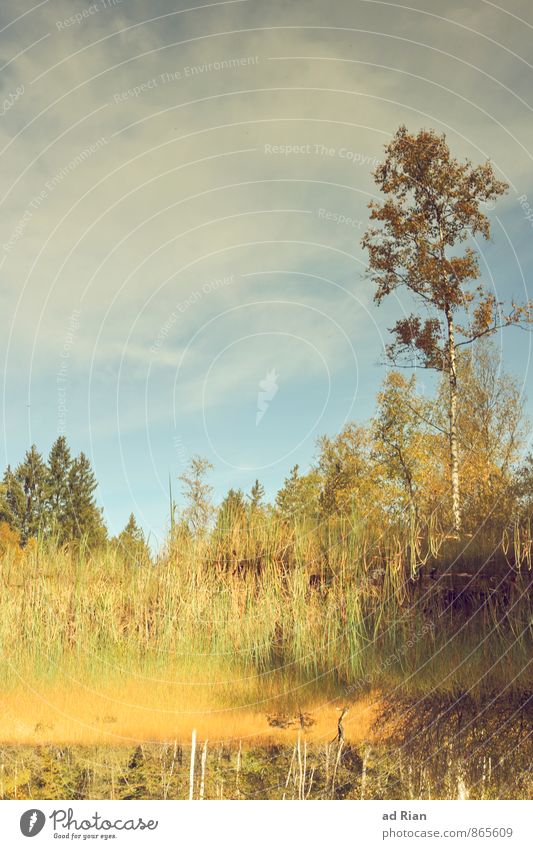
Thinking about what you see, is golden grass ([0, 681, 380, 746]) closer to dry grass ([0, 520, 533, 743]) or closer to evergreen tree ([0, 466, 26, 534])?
dry grass ([0, 520, 533, 743])

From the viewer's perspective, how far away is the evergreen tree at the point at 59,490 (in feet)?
20.1

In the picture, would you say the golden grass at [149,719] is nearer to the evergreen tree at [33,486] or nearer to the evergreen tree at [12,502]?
the evergreen tree at [33,486]

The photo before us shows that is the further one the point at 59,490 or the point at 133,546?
the point at 59,490

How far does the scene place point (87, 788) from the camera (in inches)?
109

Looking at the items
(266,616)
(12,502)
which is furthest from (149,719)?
(12,502)

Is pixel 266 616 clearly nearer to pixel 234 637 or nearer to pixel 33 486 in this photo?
pixel 234 637

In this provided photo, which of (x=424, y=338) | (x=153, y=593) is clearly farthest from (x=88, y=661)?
(x=424, y=338)

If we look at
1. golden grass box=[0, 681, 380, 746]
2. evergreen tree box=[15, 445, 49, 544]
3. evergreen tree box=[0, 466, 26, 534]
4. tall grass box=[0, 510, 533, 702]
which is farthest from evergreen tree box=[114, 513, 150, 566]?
evergreen tree box=[0, 466, 26, 534]

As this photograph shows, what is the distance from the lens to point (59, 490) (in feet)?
28.8

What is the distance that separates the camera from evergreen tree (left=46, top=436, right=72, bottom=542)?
612cm

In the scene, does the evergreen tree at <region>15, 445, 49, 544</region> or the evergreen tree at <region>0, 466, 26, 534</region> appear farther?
the evergreen tree at <region>0, 466, 26, 534</region>

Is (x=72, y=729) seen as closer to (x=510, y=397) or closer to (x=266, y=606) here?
(x=266, y=606)

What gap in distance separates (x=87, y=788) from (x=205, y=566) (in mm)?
2811
